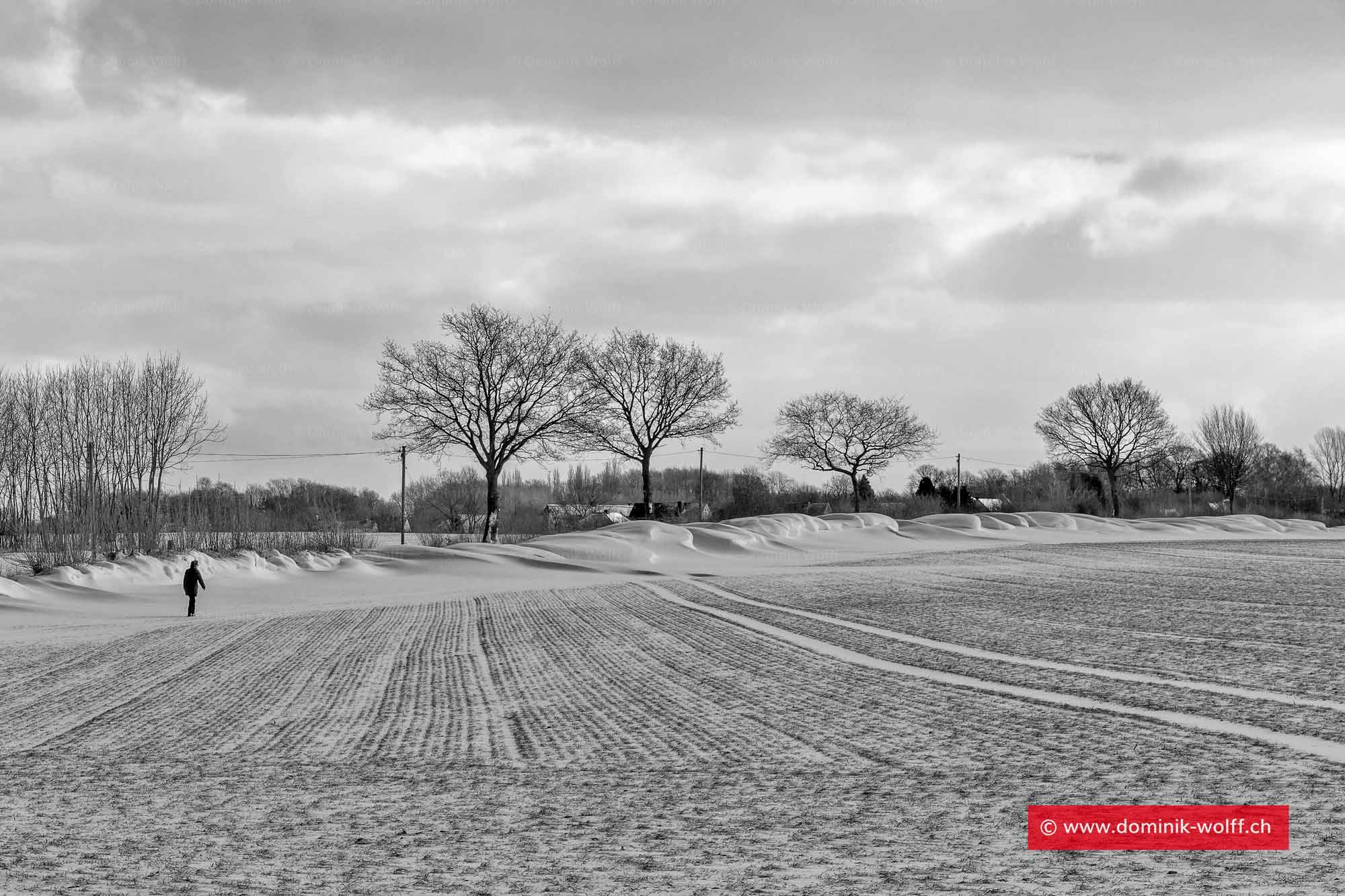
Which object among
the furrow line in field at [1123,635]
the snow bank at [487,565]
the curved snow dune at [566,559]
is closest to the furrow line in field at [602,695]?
the furrow line in field at [1123,635]

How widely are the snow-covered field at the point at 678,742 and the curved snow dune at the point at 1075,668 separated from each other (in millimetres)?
46

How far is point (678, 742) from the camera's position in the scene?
645cm

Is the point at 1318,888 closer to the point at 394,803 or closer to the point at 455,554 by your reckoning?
the point at 394,803

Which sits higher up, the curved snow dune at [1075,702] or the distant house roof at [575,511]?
the distant house roof at [575,511]

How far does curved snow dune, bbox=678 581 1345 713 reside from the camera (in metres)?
6.90

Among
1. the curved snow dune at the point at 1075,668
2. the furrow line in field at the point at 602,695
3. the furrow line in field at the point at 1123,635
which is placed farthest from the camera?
the furrow line in field at the point at 1123,635

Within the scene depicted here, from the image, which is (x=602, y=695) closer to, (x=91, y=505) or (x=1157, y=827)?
(x=1157, y=827)

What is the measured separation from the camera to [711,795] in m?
5.20

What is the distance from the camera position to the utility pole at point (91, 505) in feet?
82.1

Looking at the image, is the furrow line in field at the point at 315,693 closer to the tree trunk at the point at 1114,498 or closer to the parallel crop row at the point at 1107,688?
the parallel crop row at the point at 1107,688

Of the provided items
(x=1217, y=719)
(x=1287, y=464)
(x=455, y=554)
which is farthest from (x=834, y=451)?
(x=1217, y=719)

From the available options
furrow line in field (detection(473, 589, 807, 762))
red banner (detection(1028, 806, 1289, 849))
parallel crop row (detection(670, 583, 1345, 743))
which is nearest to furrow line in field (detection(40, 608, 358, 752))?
furrow line in field (detection(473, 589, 807, 762))

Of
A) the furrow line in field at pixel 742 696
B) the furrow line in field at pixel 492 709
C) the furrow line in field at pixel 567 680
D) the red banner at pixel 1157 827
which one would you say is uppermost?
the red banner at pixel 1157 827

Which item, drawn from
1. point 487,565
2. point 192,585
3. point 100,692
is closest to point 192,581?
point 192,585
